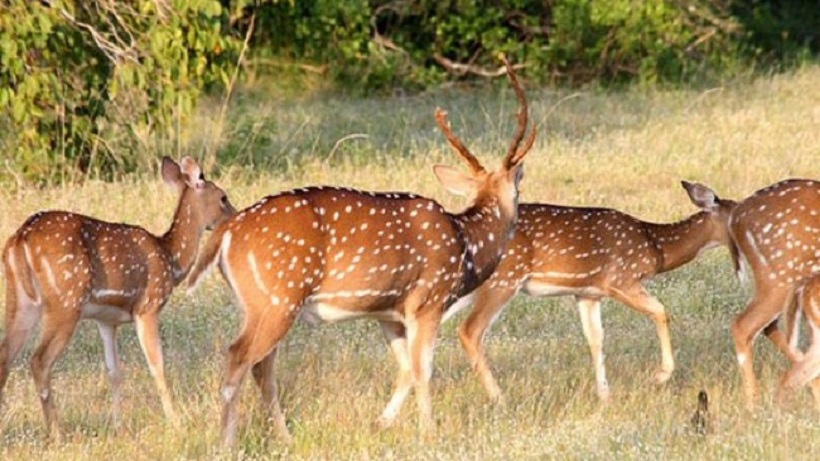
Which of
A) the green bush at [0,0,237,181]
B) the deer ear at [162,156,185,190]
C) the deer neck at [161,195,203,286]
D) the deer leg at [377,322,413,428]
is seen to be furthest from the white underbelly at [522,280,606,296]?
the green bush at [0,0,237,181]

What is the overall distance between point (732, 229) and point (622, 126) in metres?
8.45

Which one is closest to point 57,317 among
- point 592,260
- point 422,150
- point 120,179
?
point 592,260

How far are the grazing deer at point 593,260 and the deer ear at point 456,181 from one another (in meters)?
0.65

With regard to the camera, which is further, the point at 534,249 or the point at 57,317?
the point at 534,249

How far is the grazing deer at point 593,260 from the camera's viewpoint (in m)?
9.30

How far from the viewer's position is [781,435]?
732 centimetres

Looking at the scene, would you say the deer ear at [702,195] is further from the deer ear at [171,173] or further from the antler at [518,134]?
the deer ear at [171,173]

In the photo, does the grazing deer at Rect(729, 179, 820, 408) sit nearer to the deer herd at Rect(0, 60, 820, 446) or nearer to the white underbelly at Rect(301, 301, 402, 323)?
the deer herd at Rect(0, 60, 820, 446)

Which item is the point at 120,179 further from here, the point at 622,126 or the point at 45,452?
the point at 45,452

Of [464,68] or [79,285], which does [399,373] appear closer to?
[79,285]

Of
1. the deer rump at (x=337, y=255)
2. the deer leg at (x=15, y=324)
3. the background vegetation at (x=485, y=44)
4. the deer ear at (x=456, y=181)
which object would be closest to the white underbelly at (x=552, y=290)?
the deer ear at (x=456, y=181)

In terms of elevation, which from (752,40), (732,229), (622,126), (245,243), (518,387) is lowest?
(752,40)

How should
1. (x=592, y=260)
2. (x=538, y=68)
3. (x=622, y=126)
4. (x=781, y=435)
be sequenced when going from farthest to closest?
(x=538, y=68) < (x=622, y=126) < (x=592, y=260) < (x=781, y=435)

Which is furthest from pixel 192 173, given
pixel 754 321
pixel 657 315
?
pixel 754 321
